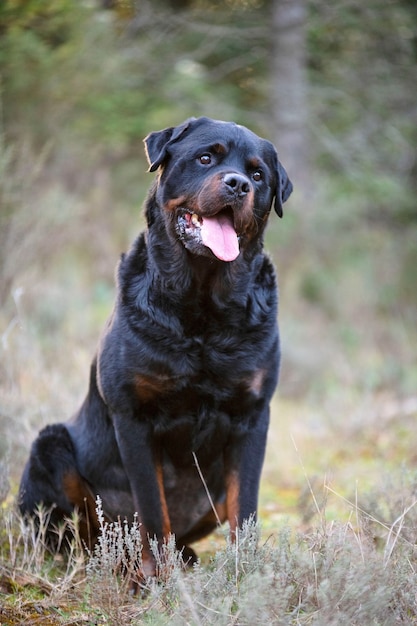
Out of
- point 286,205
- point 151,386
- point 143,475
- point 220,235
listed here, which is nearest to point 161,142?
point 220,235

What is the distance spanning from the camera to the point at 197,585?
2.61 m

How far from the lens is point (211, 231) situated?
3361 millimetres

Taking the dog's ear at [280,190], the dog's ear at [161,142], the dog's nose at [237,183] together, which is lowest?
the dog's ear at [280,190]

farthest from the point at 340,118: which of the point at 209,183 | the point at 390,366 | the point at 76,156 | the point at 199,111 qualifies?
the point at 209,183

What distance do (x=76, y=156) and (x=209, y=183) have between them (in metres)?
7.57

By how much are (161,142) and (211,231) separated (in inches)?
20.1

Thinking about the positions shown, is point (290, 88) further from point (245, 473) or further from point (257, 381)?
point (245, 473)

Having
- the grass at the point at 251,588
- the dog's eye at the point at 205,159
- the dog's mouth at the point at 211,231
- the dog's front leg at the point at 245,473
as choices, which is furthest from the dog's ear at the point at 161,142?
the grass at the point at 251,588

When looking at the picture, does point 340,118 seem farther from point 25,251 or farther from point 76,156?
point 25,251

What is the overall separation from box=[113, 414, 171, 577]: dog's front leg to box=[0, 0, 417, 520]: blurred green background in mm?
1558

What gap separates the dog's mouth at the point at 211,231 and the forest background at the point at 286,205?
5.19 ft

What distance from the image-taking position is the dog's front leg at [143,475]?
330 centimetres

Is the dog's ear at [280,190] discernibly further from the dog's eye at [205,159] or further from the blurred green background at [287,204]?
the blurred green background at [287,204]

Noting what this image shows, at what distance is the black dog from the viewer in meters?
3.29
